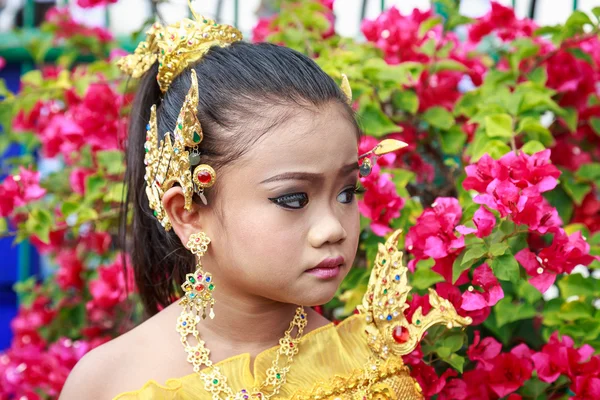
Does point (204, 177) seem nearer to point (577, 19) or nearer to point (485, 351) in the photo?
point (485, 351)

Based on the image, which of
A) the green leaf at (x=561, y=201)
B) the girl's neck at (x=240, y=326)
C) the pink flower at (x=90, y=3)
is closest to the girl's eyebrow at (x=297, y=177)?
the girl's neck at (x=240, y=326)

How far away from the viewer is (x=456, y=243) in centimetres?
152

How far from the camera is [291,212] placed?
4.36 ft

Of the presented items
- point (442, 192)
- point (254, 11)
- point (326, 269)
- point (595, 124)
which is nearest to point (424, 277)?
point (326, 269)

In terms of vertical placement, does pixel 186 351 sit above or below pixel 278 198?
below

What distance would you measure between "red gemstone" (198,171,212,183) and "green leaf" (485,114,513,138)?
0.70 metres

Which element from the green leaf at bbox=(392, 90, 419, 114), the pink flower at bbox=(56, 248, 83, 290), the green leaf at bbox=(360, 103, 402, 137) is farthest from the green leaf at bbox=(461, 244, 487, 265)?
the pink flower at bbox=(56, 248, 83, 290)

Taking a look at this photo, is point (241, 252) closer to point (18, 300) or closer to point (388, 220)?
point (388, 220)

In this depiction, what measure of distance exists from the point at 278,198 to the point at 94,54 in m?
1.89

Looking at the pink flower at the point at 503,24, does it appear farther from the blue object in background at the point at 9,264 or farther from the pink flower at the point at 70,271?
the blue object in background at the point at 9,264

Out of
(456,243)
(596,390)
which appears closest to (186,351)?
(456,243)

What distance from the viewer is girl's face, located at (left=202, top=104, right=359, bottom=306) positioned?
133cm

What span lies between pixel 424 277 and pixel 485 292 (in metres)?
0.21

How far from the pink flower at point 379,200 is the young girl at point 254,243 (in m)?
0.20
